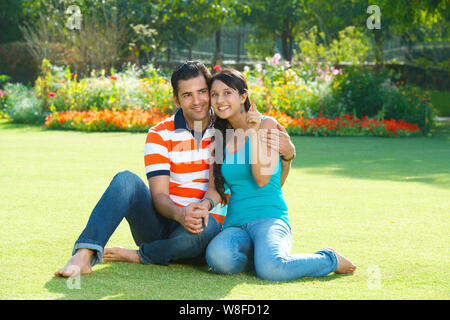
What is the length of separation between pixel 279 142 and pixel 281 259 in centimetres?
77

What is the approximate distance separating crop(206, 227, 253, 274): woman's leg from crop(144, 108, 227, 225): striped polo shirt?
351mm

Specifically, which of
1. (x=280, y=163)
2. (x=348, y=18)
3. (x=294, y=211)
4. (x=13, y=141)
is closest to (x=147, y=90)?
(x=13, y=141)

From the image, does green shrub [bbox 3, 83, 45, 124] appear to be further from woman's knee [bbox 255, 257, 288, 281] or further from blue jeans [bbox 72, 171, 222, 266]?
woman's knee [bbox 255, 257, 288, 281]

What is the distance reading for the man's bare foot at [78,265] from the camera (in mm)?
3457

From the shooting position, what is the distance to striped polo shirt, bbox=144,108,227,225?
12.8 ft

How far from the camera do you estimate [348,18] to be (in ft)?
87.7

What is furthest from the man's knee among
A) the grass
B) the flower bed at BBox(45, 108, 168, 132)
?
the grass

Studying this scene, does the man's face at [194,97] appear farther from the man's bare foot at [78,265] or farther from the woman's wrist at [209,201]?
the man's bare foot at [78,265]

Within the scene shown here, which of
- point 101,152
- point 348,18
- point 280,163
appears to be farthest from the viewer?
point 348,18

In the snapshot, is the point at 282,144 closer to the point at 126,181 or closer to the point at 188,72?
the point at 188,72

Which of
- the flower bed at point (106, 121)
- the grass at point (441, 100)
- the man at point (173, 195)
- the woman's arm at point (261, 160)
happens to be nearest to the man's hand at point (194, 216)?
the man at point (173, 195)

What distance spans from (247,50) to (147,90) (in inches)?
754

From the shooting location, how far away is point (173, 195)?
12.8 ft

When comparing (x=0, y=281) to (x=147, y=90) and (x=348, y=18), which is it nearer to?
(x=147, y=90)
